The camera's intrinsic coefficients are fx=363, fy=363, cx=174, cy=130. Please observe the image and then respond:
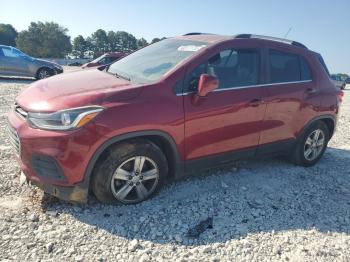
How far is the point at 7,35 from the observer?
285 ft

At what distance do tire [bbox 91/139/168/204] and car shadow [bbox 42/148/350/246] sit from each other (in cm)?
14

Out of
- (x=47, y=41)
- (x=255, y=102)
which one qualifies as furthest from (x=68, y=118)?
(x=47, y=41)

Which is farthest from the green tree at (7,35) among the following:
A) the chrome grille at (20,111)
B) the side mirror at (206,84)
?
the side mirror at (206,84)

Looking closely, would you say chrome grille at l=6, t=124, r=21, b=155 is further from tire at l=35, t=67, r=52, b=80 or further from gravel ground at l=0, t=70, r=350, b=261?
tire at l=35, t=67, r=52, b=80

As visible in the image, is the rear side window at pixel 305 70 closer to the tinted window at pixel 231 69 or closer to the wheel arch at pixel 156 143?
the tinted window at pixel 231 69

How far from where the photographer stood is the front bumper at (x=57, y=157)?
3.32 m

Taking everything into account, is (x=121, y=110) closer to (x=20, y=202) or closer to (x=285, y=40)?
(x=20, y=202)

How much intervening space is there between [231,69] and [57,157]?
230 centimetres

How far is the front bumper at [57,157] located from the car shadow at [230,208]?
1.16 ft

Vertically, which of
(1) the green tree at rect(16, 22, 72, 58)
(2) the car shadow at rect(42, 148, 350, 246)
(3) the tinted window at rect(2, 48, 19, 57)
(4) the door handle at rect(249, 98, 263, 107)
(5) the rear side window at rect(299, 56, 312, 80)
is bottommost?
(2) the car shadow at rect(42, 148, 350, 246)

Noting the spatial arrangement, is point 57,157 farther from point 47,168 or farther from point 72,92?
point 72,92

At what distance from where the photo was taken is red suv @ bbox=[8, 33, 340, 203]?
3408 mm

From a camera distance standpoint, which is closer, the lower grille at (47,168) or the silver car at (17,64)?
the lower grille at (47,168)

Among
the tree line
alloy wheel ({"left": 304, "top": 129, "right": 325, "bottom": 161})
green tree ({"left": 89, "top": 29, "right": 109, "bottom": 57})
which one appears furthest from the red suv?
green tree ({"left": 89, "top": 29, "right": 109, "bottom": 57})
